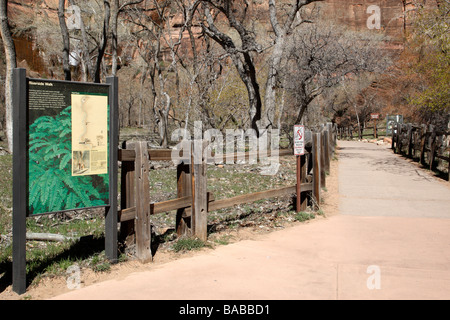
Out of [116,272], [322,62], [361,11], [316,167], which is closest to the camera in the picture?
[116,272]

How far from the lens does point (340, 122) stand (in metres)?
51.1

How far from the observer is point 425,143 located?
15.9 m

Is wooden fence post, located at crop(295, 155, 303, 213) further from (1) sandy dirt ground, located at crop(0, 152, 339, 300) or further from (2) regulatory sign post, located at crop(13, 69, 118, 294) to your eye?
(2) regulatory sign post, located at crop(13, 69, 118, 294)

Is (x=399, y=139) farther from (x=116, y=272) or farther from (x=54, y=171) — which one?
(x=54, y=171)

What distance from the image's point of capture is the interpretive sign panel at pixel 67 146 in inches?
164

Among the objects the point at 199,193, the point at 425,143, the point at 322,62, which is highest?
the point at 322,62

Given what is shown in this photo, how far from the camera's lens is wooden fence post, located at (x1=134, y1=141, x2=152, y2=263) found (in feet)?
16.3

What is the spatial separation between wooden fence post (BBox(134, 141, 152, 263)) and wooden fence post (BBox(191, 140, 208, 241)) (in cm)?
89

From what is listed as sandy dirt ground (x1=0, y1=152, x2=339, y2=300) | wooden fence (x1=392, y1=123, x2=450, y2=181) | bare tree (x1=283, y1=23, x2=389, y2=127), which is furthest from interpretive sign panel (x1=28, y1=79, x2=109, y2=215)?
bare tree (x1=283, y1=23, x2=389, y2=127)

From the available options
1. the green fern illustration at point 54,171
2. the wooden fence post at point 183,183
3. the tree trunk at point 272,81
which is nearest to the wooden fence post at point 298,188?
the wooden fence post at point 183,183

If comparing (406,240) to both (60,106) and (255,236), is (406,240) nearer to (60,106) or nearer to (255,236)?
(255,236)

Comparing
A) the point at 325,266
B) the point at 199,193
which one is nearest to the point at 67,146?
the point at 199,193

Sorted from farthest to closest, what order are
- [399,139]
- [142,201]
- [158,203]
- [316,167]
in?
[399,139]
[316,167]
[158,203]
[142,201]

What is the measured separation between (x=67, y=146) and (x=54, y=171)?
0.95 feet
